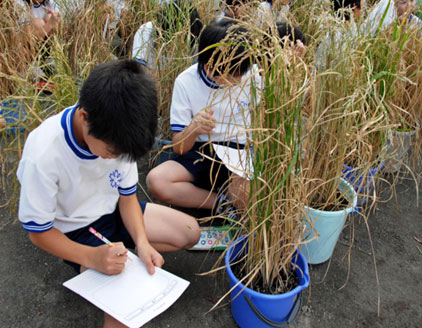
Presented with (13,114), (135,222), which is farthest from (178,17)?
(135,222)

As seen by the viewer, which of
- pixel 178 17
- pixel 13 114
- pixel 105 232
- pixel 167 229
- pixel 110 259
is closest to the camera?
pixel 110 259

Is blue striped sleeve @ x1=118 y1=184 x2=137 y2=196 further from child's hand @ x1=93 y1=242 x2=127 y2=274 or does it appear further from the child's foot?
the child's foot

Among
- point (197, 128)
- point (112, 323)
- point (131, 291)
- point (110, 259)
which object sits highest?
point (197, 128)

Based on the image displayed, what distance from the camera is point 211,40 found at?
61.3 inches

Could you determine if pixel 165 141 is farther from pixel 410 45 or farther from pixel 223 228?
pixel 410 45

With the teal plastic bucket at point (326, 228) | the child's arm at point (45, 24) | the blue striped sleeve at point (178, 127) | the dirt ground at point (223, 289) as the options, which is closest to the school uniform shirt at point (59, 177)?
the dirt ground at point (223, 289)

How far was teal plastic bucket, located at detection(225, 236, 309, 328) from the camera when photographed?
3.98 ft

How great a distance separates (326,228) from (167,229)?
68 centimetres

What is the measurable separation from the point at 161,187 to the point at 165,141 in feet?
1.32

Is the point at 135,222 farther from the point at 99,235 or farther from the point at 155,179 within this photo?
the point at 155,179

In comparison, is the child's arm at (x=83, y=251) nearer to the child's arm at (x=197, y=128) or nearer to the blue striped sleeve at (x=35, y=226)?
the blue striped sleeve at (x=35, y=226)

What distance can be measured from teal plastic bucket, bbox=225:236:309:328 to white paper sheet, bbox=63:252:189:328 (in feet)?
0.68

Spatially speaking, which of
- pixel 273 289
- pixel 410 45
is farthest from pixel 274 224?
pixel 410 45

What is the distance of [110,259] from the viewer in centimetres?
118
